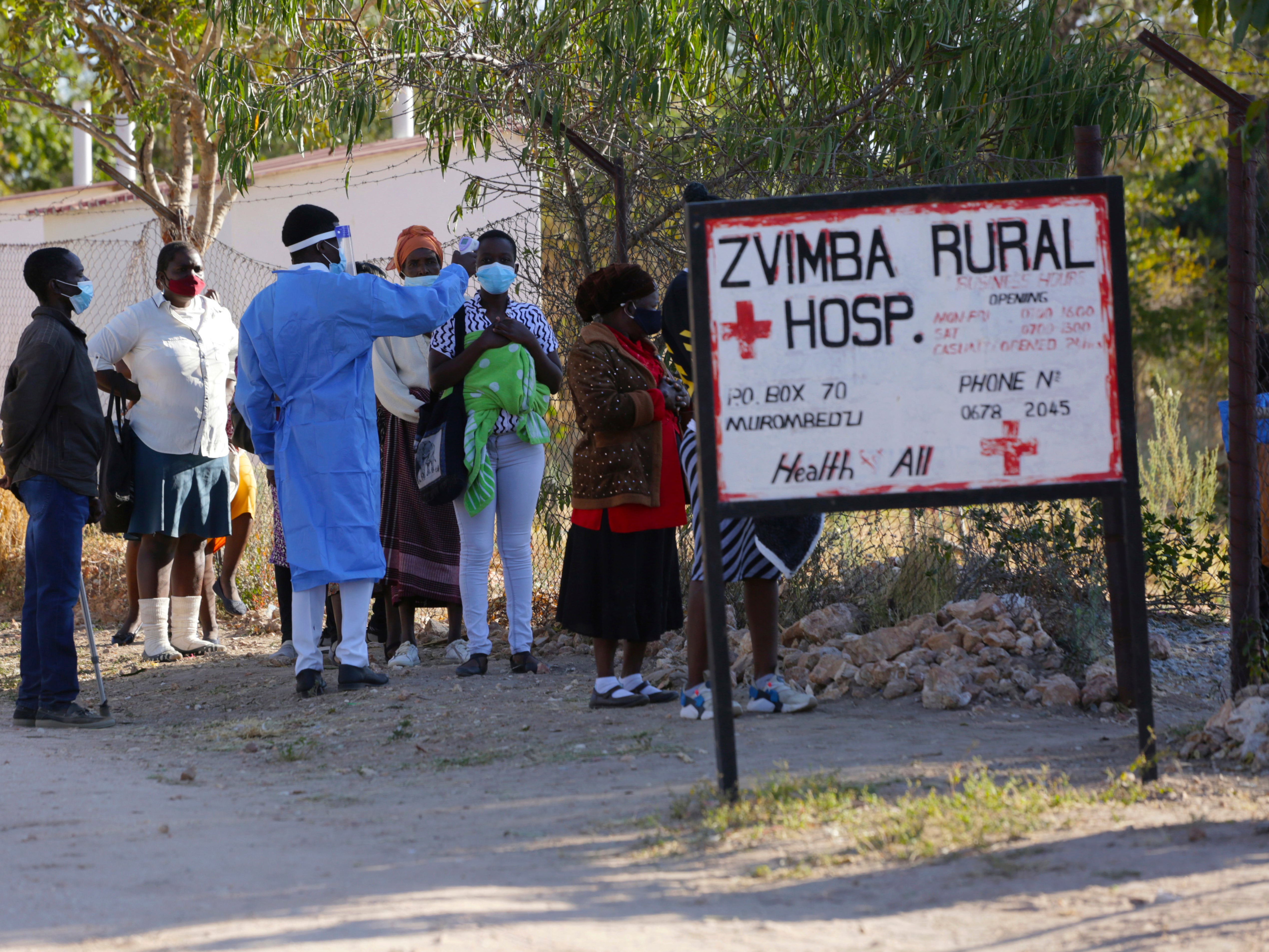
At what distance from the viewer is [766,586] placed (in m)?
4.83

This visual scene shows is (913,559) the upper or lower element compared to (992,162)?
lower

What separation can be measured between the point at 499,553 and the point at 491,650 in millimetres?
925

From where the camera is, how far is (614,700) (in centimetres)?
517

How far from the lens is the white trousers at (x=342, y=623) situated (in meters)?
5.64

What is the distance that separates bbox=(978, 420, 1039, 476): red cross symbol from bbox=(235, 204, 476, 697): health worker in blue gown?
2466 mm

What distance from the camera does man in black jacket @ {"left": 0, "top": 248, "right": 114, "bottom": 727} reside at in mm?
5238

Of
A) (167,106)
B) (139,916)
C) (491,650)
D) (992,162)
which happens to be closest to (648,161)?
(992,162)

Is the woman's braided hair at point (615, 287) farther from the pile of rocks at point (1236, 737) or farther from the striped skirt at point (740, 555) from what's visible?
the pile of rocks at point (1236, 737)

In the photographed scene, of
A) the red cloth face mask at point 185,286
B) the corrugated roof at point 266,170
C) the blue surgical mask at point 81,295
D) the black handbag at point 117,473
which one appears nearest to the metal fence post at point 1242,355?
the blue surgical mask at point 81,295

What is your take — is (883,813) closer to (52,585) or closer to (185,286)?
(52,585)

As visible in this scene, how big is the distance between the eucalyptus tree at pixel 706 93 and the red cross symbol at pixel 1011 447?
98.8 inches

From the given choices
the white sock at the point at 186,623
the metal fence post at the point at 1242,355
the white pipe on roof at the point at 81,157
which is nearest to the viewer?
the metal fence post at the point at 1242,355

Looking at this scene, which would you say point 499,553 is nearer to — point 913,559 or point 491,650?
Result: point 491,650

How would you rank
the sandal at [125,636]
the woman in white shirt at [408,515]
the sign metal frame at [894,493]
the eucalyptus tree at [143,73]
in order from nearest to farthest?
1. the sign metal frame at [894,493]
2. the woman in white shirt at [408,515]
3. the sandal at [125,636]
4. the eucalyptus tree at [143,73]
